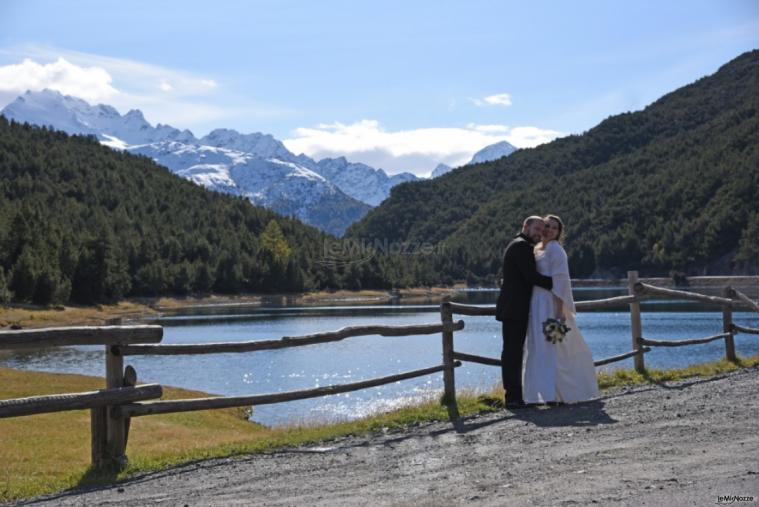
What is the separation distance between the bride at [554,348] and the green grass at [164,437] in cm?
104

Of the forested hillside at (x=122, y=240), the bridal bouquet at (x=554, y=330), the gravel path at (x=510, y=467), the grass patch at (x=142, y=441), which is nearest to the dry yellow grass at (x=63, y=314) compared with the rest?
the forested hillside at (x=122, y=240)

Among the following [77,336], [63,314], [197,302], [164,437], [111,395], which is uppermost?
[77,336]

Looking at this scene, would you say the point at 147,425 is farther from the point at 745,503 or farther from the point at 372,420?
the point at 745,503

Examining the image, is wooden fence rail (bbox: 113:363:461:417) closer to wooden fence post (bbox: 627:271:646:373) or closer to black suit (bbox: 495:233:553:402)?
black suit (bbox: 495:233:553:402)

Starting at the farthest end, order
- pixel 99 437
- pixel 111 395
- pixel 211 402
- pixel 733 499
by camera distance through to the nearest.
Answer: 1. pixel 211 402
2. pixel 99 437
3. pixel 111 395
4. pixel 733 499

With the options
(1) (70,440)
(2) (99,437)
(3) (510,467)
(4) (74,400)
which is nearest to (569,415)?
(3) (510,467)

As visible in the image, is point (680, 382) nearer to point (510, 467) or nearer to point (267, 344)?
point (510, 467)

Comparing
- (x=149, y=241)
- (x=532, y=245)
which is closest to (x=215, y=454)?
(x=532, y=245)

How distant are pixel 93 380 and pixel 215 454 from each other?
68.4 ft

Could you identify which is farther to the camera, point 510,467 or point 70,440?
point 70,440

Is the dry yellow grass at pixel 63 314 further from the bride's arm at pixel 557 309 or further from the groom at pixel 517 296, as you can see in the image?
the bride's arm at pixel 557 309

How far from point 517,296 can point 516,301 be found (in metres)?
0.08

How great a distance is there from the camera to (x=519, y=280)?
40.2 feet

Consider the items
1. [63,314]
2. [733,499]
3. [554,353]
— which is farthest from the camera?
[63,314]
